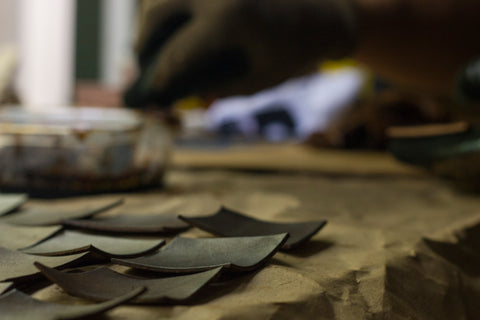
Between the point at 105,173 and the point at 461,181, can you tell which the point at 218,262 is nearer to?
the point at 105,173

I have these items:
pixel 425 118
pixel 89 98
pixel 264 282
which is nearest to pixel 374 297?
pixel 264 282

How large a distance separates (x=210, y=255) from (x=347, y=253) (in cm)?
12

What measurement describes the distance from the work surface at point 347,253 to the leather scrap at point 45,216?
0.09 m

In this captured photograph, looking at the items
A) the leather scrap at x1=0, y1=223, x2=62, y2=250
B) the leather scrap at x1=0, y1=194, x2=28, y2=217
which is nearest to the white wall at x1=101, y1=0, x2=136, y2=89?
the leather scrap at x1=0, y1=194, x2=28, y2=217

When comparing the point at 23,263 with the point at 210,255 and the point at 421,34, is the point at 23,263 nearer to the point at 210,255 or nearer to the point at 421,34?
the point at 210,255

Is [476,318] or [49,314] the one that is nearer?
[49,314]

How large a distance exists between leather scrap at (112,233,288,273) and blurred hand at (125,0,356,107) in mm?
599

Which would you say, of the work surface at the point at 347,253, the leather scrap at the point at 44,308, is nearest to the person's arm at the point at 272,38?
the work surface at the point at 347,253

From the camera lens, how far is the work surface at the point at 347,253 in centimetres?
27

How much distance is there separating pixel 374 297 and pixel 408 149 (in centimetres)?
51

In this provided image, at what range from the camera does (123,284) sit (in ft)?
0.90

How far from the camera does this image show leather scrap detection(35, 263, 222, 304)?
0.26 metres

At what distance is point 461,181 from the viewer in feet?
2.43

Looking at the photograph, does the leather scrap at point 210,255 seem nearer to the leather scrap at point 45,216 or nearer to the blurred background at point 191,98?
the leather scrap at point 45,216
